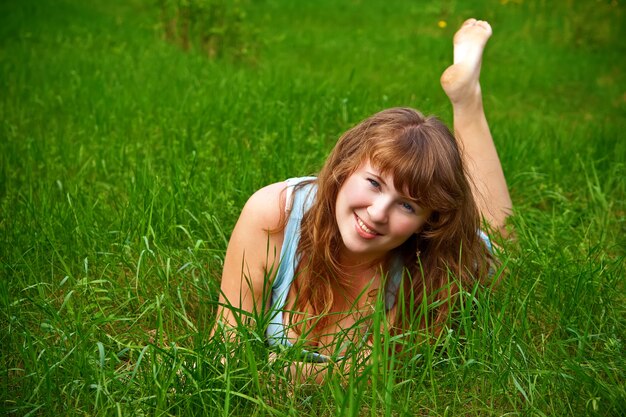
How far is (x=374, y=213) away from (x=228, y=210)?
40.8 inches

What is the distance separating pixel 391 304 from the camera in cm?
271

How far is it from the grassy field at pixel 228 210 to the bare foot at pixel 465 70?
23.8 inches

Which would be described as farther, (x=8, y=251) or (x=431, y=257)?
(x=8, y=251)

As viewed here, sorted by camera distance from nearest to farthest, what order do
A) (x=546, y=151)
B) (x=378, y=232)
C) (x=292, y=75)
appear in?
(x=378, y=232) → (x=546, y=151) → (x=292, y=75)

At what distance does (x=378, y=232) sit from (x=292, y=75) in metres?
3.10

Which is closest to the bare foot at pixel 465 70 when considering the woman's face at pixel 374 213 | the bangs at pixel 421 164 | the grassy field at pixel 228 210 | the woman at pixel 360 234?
the grassy field at pixel 228 210

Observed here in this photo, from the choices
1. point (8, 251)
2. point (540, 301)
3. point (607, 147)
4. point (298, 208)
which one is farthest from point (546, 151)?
point (8, 251)

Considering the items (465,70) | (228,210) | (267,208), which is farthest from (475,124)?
(267,208)

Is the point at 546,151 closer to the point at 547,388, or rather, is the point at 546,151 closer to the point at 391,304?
the point at 391,304

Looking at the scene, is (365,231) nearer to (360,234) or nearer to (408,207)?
(360,234)

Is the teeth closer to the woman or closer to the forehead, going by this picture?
the woman

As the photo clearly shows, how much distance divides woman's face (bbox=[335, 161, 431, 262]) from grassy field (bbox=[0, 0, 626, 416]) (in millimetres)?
323

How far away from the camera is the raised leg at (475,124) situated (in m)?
3.42

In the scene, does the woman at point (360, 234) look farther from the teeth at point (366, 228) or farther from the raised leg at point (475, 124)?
the raised leg at point (475, 124)
